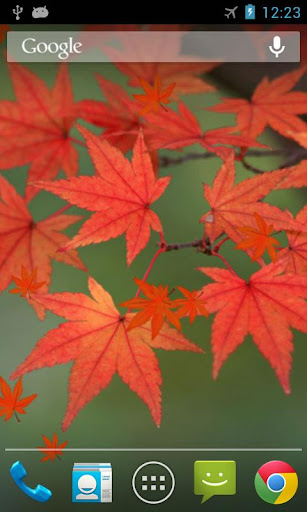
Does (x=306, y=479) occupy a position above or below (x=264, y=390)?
below

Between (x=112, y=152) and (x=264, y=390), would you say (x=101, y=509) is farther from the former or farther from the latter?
(x=112, y=152)

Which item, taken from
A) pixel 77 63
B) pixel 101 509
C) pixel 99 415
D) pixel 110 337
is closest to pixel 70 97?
pixel 77 63

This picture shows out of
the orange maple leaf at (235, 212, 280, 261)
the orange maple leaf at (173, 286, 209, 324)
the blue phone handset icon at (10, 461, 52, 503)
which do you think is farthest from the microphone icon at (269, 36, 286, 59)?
the blue phone handset icon at (10, 461, 52, 503)

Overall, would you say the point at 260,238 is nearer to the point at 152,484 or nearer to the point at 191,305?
the point at 191,305

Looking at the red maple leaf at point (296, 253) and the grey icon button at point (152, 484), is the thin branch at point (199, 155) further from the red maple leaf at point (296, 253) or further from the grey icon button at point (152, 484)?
the grey icon button at point (152, 484)

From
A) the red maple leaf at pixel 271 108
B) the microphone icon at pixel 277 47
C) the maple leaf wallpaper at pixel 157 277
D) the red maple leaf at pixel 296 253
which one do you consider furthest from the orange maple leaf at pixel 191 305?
the microphone icon at pixel 277 47

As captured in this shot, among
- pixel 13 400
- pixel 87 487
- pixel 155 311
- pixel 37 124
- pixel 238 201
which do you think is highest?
pixel 37 124
